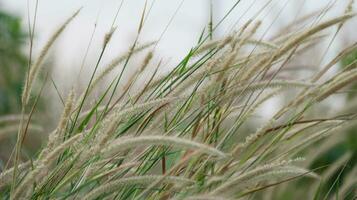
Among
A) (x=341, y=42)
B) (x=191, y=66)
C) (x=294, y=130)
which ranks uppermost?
(x=341, y=42)

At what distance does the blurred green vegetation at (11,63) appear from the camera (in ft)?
13.5

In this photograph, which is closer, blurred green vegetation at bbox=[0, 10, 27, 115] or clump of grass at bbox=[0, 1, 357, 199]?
clump of grass at bbox=[0, 1, 357, 199]

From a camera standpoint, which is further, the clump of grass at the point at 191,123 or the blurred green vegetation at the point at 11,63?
the blurred green vegetation at the point at 11,63

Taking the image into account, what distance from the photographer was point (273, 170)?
58.9 inches

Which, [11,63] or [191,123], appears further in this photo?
[11,63]

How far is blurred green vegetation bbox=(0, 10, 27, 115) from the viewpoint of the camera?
163 inches

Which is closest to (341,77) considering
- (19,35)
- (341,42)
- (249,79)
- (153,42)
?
(249,79)

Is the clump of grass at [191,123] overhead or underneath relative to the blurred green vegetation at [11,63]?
underneath

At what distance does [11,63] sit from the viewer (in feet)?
15.8

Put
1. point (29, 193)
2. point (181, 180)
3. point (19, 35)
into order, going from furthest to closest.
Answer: point (19, 35)
point (29, 193)
point (181, 180)

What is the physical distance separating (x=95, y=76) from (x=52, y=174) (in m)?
0.24

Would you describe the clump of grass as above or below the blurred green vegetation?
below

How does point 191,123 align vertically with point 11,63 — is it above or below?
below

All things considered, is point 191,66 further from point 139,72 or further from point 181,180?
point 181,180
